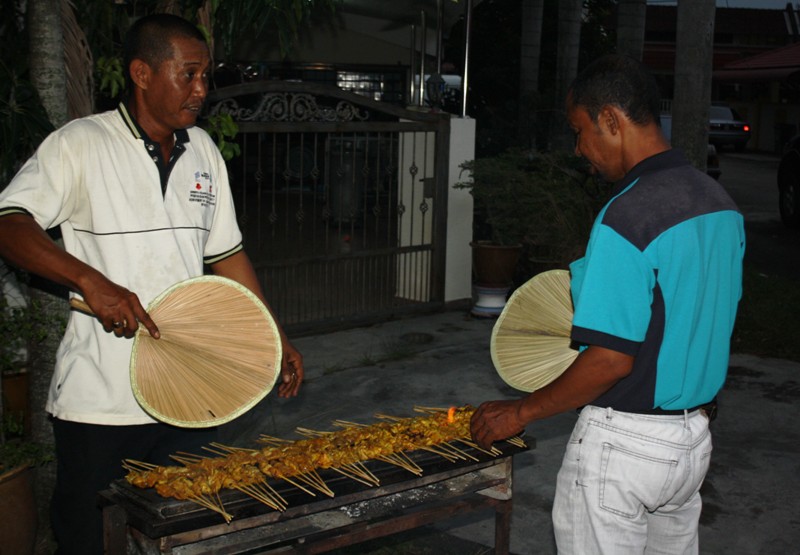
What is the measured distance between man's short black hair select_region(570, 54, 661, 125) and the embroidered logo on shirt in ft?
4.15

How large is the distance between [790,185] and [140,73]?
14083 mm

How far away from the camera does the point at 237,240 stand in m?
3.42

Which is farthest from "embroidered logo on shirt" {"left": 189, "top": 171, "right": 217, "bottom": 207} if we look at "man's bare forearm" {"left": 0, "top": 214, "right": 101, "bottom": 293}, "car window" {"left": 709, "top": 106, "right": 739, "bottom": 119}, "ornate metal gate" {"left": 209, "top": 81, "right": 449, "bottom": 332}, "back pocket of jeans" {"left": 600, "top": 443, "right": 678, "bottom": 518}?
"car window" {"left": 709, "top": 106, "right": 739, "bottom": 119}

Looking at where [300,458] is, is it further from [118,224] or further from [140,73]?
[140,73]

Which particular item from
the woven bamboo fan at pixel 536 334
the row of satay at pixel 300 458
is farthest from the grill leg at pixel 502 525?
the woven bamboo fan at pixel 536 334

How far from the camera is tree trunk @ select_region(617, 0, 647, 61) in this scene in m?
14.1

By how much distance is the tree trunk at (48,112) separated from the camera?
4082 millimetres

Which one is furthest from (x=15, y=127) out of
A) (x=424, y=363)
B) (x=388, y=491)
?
(x=424, y=363)

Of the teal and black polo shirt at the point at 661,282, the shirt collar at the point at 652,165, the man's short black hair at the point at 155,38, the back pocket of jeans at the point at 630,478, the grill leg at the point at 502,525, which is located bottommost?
the grill leg at the point at 502,525

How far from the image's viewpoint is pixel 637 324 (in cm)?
250

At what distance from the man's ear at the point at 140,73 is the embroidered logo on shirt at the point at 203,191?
1.08 ft

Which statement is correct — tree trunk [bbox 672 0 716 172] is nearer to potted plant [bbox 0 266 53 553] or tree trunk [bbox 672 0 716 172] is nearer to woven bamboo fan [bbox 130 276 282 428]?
potted plant [bbox 0 266 53 553]

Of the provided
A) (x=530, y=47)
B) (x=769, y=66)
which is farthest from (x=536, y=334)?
(x=769, y=66)

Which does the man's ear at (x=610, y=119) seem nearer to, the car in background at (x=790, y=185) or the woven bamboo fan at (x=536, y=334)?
the woven bamboo fan at (x=536, y=334)
